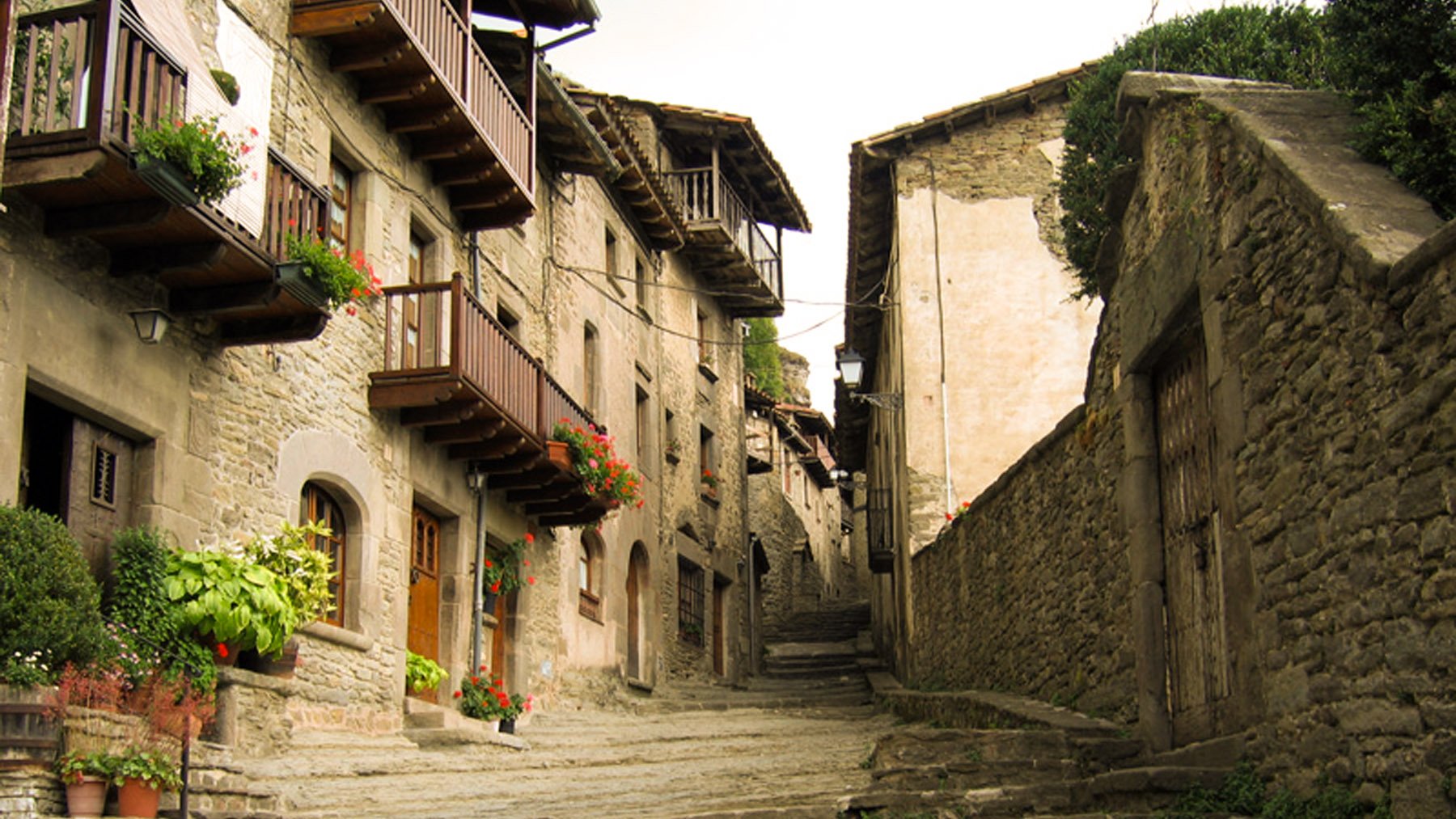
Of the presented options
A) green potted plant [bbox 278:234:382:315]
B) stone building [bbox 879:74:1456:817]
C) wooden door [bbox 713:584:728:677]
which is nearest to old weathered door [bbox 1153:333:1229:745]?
stone building [bbox 879:74:1456:817]

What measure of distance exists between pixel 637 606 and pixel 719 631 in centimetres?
471

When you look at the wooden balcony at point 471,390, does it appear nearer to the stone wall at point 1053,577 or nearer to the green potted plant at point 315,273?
the green potted plant at point 315,273

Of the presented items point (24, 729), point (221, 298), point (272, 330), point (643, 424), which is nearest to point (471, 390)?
point (272, 330)

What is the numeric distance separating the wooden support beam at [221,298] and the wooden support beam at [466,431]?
3969mm

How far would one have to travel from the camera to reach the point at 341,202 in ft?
44.7

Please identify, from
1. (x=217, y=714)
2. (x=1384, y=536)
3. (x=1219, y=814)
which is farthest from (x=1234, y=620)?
(x=217, y=714)

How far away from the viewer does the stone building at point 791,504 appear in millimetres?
35750

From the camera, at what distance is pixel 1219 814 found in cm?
734

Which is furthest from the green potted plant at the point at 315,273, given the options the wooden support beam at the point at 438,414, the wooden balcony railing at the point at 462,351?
the wooden support beam at the point at 438,414

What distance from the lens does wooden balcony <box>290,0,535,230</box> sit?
41.9ft

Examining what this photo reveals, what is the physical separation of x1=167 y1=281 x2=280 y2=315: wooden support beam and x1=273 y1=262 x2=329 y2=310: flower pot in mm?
72

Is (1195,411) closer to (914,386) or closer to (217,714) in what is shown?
(217,714)

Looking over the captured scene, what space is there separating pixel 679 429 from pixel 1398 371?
18.6 metres

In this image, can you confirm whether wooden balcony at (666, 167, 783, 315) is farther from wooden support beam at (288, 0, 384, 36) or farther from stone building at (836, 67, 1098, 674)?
wooden support beam at (288, 0, 384, 36)
